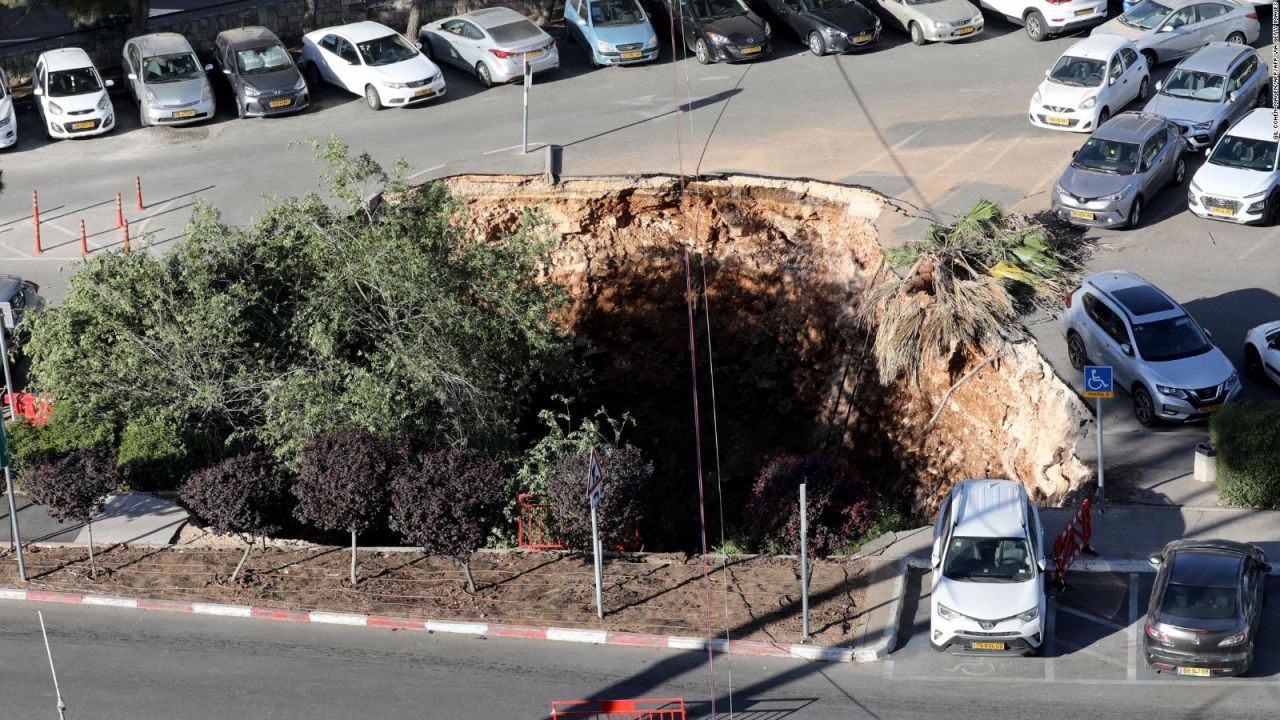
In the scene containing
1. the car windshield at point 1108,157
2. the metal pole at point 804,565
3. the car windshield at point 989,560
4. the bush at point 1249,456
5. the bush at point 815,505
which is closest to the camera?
the metal pole at point 804,565

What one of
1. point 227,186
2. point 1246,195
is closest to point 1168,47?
point 1246,195

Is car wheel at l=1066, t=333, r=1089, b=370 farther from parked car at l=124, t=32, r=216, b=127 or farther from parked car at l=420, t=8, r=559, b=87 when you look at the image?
parked car at l=124, t=32, r=216, b=127

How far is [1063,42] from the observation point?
3453cm

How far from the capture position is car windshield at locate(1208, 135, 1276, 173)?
2614 centimetres

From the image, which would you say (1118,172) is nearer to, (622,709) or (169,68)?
(622,709)

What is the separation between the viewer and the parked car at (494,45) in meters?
33.6

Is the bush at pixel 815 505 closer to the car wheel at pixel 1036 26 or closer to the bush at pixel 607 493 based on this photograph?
the bush at pixel 607 493

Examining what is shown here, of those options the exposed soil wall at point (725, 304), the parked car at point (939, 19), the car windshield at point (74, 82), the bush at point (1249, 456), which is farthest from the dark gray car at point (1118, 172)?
the car windshield at point (74, 82)

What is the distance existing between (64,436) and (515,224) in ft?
30.1

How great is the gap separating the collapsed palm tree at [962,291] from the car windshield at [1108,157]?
2935 millimetres

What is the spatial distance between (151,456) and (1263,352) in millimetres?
16247

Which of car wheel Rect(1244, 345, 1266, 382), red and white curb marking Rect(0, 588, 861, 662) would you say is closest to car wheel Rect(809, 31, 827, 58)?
car wheel Rect(1244, 345, 1266, 382)

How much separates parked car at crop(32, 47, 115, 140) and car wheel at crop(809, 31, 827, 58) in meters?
15.8

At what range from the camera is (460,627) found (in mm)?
17766
